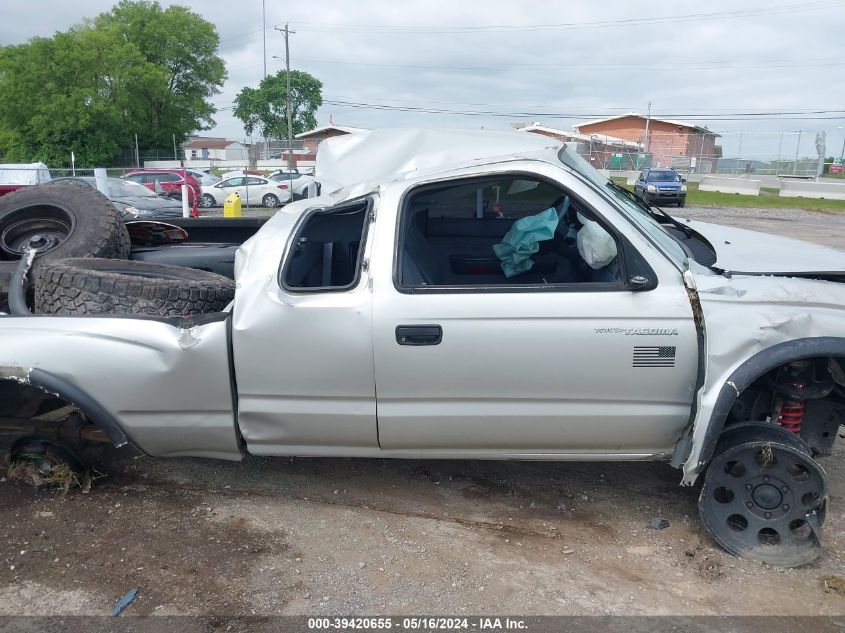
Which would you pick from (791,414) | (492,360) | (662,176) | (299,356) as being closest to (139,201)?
(299,356)

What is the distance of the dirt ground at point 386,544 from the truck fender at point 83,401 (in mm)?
485

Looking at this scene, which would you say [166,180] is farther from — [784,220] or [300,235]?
[300,235]

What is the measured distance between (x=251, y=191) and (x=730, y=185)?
26.0m

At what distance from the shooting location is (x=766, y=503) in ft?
10.8

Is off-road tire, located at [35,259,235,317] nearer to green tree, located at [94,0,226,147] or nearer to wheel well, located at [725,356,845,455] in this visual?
wheel well, located at [725,356,845,455]

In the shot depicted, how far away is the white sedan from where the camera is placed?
26625mm

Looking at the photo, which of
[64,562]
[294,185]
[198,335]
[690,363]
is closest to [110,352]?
[198,335]

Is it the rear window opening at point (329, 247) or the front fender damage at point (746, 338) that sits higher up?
the rear window opening at point (329, 247)

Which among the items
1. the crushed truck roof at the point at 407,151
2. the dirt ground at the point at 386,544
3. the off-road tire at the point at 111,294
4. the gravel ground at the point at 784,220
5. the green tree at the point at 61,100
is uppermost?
the green tree at the point at 61,100

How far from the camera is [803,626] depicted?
9.30 feet

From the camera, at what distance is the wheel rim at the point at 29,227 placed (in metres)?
5.01

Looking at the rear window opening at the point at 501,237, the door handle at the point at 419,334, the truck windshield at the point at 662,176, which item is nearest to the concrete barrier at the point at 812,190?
the truck windshield at the point at 662,176

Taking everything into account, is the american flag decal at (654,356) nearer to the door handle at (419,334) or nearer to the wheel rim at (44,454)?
the door handle at (419,334)

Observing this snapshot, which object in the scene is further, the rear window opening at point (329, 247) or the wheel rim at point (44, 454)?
the wheel rim at point (44, 454)
